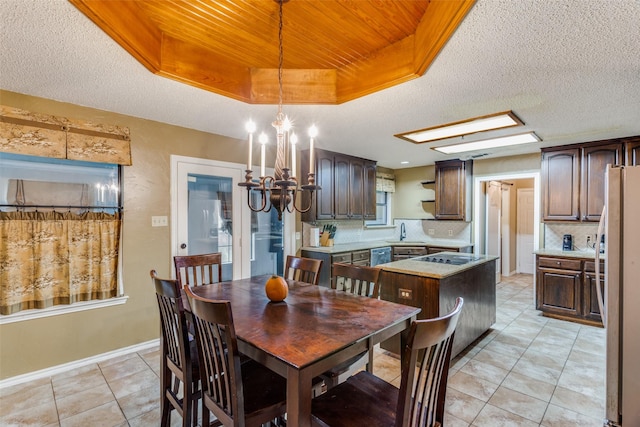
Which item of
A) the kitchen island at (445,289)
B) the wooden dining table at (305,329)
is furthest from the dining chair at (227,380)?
the kitchen island at (445,289)

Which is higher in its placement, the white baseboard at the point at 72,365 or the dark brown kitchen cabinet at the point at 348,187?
the dark brown kitchen cabinet at the point at 348,187

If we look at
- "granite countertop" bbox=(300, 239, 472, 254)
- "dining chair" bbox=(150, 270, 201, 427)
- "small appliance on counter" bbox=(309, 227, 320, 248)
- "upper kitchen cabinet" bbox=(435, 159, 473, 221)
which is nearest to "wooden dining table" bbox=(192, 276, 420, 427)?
"dining chair" bbox=(150, 270, 201, 427)

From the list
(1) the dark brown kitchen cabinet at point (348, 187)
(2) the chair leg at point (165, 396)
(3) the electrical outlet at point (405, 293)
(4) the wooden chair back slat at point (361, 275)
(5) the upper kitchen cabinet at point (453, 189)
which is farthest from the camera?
(5) the upper kitchen cabinet at point (453, 189)

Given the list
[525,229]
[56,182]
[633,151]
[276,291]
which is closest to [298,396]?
[276,291]

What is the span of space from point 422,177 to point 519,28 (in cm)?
458

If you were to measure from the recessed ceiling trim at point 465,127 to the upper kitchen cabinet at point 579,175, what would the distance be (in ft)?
5.20

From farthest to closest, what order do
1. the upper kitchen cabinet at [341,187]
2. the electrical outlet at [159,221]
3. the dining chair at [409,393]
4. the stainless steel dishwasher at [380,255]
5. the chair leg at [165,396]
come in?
the stainless steel dishwasher at [380,255]
the upper kitchen cabinet at [341,187]
the electrical outlet at [159,221]
the chair leg at [165,396]
the dining chair at [409,393]

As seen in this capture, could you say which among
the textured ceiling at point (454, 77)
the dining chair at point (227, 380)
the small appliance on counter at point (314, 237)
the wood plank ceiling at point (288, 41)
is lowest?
the dining chair at point (227, 380)

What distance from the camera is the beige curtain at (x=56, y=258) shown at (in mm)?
2416

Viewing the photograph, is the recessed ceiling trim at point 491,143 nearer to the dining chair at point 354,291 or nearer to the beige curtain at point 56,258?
the dining chair at point 354,291

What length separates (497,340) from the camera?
3.29m

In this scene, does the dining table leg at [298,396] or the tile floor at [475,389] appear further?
the tile floor at [475,389]

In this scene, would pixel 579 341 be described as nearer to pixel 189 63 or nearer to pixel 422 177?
pixel 422 177

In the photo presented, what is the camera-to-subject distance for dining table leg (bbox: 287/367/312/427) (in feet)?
3.78
